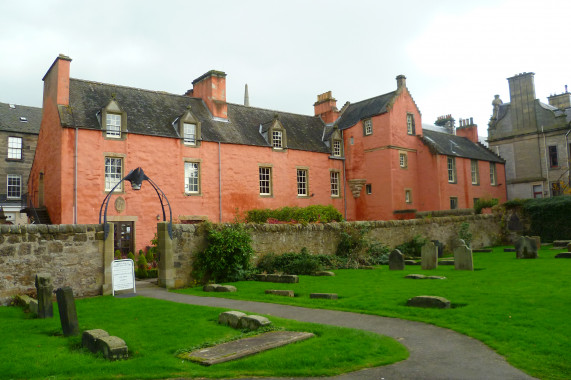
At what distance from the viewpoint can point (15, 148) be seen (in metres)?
43.9

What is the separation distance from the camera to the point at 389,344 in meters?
7.27

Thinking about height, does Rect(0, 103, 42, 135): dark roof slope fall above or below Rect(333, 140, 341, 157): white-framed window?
above

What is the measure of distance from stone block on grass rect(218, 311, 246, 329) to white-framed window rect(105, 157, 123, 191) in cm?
1784

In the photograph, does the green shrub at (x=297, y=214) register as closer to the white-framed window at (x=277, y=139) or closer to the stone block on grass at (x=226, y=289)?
the white-framed window at (x=277, y=139)

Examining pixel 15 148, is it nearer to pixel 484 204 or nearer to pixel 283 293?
pixel 283 293

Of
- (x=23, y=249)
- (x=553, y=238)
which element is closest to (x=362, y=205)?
(x=553, y=238)

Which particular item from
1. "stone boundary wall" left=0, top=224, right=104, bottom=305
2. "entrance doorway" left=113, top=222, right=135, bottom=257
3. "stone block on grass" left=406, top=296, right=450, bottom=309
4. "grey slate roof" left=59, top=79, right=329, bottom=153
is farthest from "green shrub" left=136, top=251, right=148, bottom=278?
"stone block on grass" left=406, top=296, right=450, bottom=309

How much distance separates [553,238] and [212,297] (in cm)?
2493

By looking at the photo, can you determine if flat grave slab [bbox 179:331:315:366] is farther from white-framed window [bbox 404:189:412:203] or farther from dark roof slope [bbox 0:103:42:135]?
dark roof slope [bbox 0:103:42:135]

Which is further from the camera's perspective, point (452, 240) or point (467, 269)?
point (452, 240)

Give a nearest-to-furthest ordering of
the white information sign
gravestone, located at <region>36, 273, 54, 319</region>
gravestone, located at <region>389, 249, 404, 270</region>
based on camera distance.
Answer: gravestone, located at <region>36, 273, 54, 319</region>
the white information sign
gravestone, located at <region>389, 249, 404, 270</region>

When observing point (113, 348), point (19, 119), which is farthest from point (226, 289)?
point (19, 119)

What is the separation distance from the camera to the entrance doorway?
80.4 feet

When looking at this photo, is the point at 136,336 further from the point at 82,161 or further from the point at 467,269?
the point at 82,161
